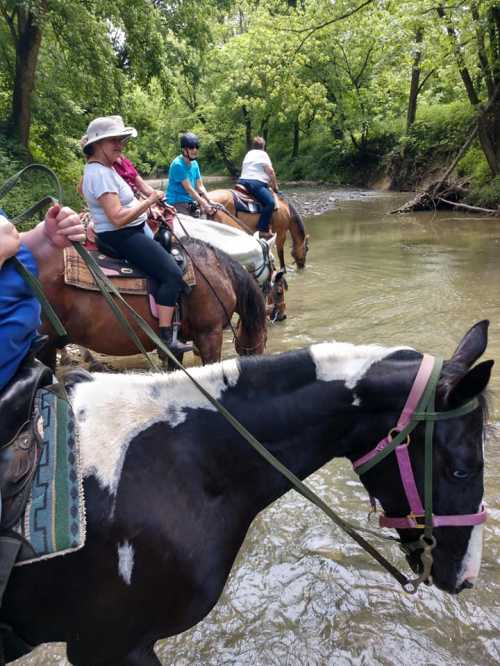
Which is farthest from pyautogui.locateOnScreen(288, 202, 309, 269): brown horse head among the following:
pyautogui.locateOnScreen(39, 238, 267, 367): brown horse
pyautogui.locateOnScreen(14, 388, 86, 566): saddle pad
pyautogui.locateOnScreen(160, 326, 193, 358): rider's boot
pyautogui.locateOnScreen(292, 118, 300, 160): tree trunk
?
pyautogui.locateOnScreen(292, 118, 300, 160): tree trunk

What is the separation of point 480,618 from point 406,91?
3244 centimetres

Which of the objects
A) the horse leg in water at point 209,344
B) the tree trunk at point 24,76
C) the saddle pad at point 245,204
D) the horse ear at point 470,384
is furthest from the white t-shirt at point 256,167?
the horse ear at point 470,384

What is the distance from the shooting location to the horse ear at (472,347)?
1.96 metres

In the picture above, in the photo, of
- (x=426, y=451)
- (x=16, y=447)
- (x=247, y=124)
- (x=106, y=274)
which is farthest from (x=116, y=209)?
(x=247, y=124)

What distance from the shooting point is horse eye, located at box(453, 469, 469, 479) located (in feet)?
6.34

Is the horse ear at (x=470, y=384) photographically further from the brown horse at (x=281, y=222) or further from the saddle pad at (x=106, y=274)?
the brown horse at (x=281, y=222)

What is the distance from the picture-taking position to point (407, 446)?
76.5 inches

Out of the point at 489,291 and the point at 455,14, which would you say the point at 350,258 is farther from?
the point at 455,14

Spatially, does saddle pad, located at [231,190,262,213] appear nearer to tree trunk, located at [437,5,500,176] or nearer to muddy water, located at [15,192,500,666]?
muddy water, located at [15,192,500,666]

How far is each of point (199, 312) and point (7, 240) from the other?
362 cm

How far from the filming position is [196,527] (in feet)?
6.28

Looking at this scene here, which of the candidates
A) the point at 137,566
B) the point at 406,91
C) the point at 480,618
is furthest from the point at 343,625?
the point at 406,91

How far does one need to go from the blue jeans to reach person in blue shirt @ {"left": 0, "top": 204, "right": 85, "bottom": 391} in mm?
8505

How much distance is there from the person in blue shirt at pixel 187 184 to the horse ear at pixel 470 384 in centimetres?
675
